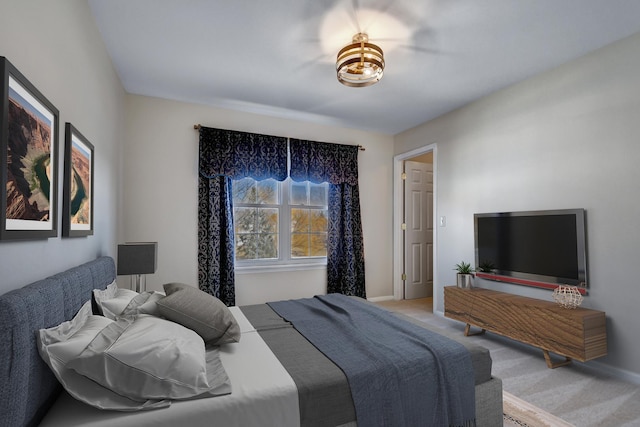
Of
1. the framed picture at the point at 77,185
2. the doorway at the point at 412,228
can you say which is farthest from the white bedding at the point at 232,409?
the doorway at the point at 412,228

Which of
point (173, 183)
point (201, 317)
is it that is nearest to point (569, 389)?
point (201, 317)

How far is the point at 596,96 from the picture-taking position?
8.98ft

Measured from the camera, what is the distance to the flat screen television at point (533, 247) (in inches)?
112

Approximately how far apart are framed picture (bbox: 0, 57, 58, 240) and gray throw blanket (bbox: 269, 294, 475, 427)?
1.46 metres

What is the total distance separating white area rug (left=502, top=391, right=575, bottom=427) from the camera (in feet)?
6.36

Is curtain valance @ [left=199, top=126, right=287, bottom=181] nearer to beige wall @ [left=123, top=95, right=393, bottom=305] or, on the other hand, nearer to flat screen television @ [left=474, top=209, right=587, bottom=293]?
beige wall @ [left=123, top=95, right=393, bottom=305]

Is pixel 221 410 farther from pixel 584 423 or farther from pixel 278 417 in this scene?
pixel 584 423

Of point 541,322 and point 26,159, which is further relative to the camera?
point 541,322

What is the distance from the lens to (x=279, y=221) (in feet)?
14.7

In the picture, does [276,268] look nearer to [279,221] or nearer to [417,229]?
[279,221]

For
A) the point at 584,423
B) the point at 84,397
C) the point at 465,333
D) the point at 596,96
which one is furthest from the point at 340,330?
the point at 596,96

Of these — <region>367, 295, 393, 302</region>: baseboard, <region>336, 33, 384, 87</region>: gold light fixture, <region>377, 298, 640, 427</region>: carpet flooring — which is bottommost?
<region>377, 298, 640, 427</region>: carpet flooring

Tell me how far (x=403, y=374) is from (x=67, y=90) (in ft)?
7.73

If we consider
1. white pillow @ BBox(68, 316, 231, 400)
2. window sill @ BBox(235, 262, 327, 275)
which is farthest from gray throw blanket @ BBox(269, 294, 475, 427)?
window sill @ BBox(235, 262, 327, 275)
